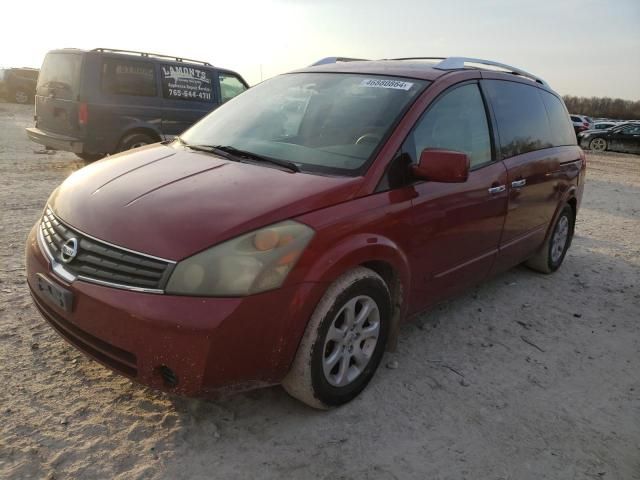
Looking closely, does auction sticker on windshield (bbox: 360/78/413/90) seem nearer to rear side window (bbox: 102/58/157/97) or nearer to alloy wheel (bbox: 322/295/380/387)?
alloy wheel (bbox: 322/295/380/387)

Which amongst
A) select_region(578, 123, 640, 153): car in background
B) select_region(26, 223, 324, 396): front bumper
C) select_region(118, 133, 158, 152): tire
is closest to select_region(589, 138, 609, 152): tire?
select_region(578, 123, 640, 153): car in background

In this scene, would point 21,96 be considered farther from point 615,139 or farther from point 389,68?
point 615,139

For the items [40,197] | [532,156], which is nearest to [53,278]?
[532,156]

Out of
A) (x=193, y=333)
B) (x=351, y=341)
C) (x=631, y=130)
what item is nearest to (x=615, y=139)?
(x=631, y=130)

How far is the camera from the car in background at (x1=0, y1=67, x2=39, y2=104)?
24.9 metres

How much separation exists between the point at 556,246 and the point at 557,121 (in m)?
1.20

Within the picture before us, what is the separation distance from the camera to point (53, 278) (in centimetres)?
237

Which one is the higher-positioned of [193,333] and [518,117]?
[518,117]

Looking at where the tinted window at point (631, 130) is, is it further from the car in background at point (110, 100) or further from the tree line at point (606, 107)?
the tree line at point (606, 107)

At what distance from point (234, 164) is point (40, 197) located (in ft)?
15.8

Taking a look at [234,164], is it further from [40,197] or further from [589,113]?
[589,113]

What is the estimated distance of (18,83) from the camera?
25.0 metres

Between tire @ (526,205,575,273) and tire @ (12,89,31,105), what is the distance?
27.2 meters

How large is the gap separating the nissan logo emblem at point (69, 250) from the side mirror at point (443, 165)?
1.76 m
